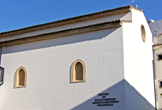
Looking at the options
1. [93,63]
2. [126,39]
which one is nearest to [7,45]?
[93,63]

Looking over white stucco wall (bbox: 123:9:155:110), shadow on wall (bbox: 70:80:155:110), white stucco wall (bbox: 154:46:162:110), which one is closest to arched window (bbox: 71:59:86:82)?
shadow on wall (bbox: 70:80:155:110)

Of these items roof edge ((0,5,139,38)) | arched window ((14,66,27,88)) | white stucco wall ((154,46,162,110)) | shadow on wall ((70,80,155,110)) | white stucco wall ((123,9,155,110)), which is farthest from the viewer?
white stucco wall ((154,46,162,110))

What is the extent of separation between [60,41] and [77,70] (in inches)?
83.0

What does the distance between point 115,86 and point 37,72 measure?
5.07 meters

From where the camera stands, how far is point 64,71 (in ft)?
48.9

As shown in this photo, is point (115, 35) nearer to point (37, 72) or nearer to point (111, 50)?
point (111, 50)

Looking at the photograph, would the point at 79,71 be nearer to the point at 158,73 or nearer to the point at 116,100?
the point at 116,100

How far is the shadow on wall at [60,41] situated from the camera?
14259 millimetres

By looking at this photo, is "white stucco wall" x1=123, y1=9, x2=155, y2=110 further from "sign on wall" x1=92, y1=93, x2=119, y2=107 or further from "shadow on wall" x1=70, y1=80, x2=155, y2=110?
"sign on wall" x1=92, y1=93, x2=119, y2=107

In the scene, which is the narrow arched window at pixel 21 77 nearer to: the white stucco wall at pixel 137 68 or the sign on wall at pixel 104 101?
the sign on wall at pixel 104 101

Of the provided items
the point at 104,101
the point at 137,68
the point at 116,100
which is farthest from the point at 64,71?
the point at 137,68

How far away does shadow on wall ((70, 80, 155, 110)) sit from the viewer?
1303 centimetres

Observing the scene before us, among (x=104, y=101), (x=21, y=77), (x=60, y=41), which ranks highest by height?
(x=60, y=41)

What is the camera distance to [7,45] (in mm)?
17219
